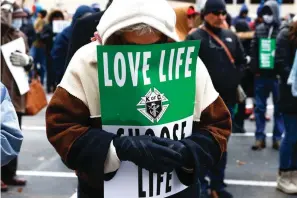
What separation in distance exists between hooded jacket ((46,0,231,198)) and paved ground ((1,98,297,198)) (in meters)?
3.17

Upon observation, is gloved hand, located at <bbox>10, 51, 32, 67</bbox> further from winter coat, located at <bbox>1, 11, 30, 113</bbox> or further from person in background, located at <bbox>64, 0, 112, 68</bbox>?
person in background, located at <bbox>64, 0, 112, 68</bbox>

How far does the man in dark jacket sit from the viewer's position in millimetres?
7059

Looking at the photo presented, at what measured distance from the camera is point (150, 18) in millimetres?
2127

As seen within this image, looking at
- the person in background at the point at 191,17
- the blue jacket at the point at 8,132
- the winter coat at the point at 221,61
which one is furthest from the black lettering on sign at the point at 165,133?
the person in background at the point at 191,17

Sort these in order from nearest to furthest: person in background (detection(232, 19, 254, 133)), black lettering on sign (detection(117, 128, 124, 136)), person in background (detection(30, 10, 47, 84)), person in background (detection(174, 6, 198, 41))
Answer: black lettering on sign (detection(117, 128, 124, 136)) → person in background (detection(174, 6, 198, 41)) → person in background (detection(232, 19, 254, 133)) → person in background (detection(30, 10, 47, 84))

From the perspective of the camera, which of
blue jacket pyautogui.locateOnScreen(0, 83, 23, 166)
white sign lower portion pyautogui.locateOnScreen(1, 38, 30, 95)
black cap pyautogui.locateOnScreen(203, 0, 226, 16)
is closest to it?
blue jacket pyautogui.locateOnScreen(0, 83, 23, 166)

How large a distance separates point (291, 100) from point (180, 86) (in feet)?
10.9

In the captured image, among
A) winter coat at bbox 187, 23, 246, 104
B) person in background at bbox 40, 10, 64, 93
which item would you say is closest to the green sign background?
winter coat at bbox 187, 23, 246, 104

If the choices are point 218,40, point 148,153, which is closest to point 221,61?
point 218,40

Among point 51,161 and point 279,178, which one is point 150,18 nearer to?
point 279,178

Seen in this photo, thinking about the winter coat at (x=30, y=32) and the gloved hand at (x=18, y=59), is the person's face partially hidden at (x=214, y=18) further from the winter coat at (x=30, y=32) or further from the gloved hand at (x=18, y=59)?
the winter coat at (x=30, y=32)

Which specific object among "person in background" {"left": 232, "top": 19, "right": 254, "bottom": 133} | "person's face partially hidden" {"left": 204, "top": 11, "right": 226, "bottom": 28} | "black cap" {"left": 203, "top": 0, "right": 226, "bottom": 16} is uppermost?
"black cap" {"left": 203, "top": 0, "right": 226, "bottom": 16}

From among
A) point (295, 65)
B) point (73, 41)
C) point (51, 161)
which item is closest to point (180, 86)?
point (73, 41)

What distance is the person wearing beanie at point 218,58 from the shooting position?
488cm
